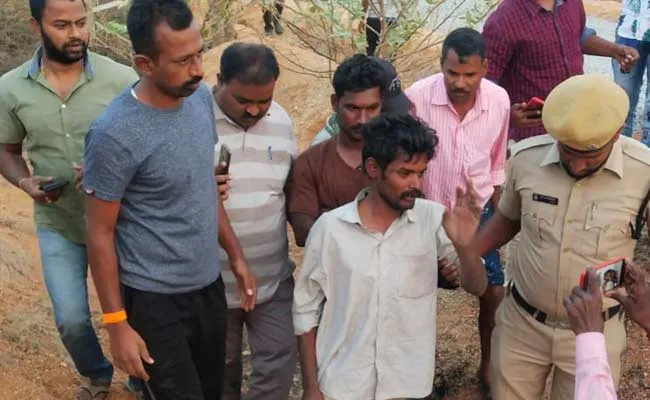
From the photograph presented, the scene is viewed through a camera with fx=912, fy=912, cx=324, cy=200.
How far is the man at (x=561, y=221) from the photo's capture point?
109 inches

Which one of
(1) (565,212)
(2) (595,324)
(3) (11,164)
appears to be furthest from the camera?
(3) (11,164)

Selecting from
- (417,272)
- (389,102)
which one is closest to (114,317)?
(417,272)

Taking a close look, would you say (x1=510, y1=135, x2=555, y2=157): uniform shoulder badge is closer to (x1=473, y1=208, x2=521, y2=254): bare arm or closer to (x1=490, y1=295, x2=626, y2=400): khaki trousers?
(x1=473, y1=208, x2=521, y2=254): bare arm

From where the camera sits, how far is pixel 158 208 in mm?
2787

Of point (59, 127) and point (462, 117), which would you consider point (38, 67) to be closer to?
point (59, 127)

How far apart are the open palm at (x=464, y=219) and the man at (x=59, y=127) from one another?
4.93ft

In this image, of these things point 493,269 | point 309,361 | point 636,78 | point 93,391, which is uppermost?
point 309,361

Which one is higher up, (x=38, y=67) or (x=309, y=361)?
(x=38, y=67)

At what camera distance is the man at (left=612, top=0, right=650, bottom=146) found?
546 centimetres

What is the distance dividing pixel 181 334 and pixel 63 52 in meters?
1.24

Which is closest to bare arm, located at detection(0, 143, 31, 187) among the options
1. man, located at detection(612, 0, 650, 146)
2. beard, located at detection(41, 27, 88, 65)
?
beard, located at detection(41, 27, 88, 65)

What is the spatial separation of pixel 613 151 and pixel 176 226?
1.39 metres

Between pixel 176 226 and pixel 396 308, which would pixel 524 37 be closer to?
pixel 396 308

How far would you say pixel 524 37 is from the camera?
14.1 feet
